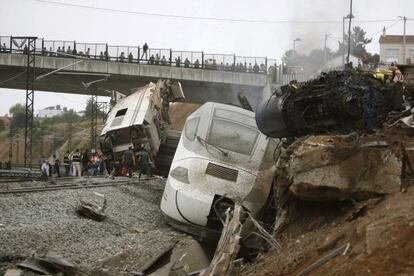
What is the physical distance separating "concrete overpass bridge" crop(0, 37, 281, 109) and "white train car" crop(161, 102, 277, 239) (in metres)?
25.4

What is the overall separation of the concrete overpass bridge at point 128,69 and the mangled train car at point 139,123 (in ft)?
47.9

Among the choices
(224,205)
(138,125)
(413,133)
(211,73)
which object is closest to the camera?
(413,133)

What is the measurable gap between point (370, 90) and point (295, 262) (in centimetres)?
367

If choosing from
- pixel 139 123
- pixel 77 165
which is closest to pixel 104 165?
pixel 77 165

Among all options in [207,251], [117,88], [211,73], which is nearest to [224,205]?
[207,251]

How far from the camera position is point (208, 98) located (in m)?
41.3

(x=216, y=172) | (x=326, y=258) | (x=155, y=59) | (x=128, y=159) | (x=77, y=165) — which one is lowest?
(x=77, y=165)

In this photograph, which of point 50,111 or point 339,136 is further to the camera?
point 50,111

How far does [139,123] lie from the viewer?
68.1 feet

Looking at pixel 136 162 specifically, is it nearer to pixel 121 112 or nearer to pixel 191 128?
pixel 121 112

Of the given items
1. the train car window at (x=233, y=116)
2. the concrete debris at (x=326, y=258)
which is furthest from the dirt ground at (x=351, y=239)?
the train car window at (x=233, y=116)

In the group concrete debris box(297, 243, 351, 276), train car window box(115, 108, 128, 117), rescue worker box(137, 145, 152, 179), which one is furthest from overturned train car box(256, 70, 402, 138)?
train car window box(115, 108, 128, 117)

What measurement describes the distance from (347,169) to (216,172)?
314 centimetres

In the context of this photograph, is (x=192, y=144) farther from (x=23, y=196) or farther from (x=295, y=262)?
(x=295, y=262)
